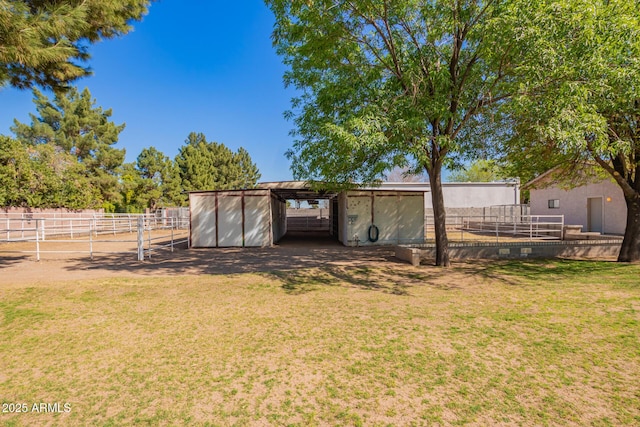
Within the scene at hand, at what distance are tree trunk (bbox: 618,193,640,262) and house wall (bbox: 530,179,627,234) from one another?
21.2 ft

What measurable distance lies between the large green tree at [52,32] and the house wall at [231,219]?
7739mm

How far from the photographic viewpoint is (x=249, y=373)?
3.32 meters

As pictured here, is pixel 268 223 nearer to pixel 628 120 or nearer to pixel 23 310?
pixel 23 310

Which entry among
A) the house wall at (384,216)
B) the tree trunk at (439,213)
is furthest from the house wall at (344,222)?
the tree trunk at (439,213)

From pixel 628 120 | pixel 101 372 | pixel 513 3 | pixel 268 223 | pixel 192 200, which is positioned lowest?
pixel 101 372

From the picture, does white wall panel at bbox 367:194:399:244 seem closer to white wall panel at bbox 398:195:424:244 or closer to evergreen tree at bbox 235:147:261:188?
white wall panel at bbox 398:195:424:244

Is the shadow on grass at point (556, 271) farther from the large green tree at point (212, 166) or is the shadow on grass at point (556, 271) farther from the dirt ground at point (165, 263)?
the large green tree at point (212, 166)

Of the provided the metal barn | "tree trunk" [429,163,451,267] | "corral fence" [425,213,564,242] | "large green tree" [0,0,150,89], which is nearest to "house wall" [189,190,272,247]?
the metal barn

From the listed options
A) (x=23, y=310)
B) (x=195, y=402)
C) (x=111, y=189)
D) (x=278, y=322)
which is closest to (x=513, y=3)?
(x=278, y=322)

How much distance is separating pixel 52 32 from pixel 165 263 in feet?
22.6

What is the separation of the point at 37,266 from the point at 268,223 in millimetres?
8416

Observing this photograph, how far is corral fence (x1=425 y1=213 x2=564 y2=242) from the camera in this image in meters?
15.8

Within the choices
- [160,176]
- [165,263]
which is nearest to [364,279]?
[165,263]

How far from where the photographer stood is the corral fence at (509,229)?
52.0 feet
